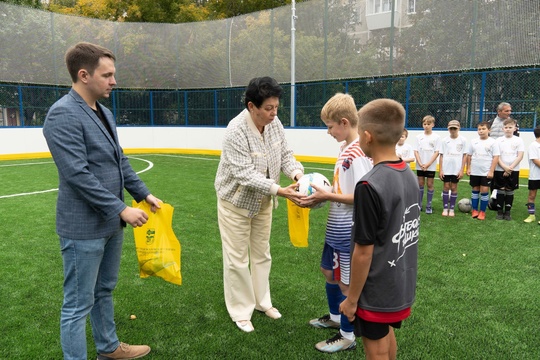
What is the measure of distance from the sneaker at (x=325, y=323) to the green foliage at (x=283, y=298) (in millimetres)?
61

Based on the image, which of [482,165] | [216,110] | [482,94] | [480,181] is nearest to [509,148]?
[482,165]

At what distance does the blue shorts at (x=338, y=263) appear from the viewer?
9.89 feet

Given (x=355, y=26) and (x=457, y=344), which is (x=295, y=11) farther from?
(x=457, y=344)

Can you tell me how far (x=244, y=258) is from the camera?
3650mm

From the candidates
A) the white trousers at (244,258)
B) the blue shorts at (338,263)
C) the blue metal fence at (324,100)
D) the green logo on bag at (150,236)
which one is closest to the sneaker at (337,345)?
the blue shorts at (338,263)

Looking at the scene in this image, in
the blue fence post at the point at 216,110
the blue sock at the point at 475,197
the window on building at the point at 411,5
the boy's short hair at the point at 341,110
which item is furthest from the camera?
the blue fence post at the point at 216,110

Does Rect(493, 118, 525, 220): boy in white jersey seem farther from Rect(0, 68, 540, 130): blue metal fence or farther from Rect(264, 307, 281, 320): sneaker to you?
Rect(0, 68, 540, 130): blue metal fence

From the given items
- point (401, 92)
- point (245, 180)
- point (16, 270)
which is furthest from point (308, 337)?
point (401, 92)

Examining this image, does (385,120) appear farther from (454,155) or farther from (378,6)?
(378,6)

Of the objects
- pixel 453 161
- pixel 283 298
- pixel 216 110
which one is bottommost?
pixel 283 298

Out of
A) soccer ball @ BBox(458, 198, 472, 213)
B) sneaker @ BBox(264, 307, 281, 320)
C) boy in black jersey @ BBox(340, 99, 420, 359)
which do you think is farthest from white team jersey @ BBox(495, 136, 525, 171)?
boy in black jersey @ BBox(340, 99, 420, 359)

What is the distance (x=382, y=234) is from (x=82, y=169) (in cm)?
164

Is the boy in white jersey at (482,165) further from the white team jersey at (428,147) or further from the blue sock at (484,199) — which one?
the white team jersey at (428,147)

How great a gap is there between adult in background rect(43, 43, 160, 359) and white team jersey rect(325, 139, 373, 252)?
1.28 metres
